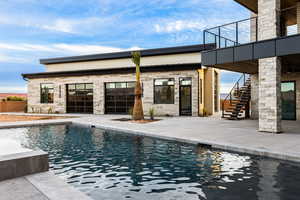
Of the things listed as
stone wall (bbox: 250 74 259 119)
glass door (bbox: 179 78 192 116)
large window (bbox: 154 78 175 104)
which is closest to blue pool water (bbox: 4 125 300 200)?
stone wall (bbox: 250 74 259 119)

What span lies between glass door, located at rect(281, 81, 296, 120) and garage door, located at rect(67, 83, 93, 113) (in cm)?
1755

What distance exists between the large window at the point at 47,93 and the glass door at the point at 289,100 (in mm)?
22554

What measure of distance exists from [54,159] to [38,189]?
10.0 feet

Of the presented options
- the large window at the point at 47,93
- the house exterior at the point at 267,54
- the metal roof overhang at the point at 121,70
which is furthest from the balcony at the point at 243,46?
the large window at the point at 47,93

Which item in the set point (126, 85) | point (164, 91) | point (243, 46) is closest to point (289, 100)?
point (243, 46)

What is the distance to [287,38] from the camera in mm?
9625

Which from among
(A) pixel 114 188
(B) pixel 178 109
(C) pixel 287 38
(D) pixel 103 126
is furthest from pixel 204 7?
(A) pixel 114 188

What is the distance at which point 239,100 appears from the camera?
18047 millimetres

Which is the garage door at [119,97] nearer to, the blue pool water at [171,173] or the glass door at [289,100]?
the glass door at [289,100]

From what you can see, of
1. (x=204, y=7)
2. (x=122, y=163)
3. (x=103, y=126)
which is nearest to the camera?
(x=122, y=163)

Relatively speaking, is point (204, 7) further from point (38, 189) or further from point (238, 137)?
point (38, 189)

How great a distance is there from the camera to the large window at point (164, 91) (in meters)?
20.7

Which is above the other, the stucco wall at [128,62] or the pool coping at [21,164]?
the stucco wall at [128,62]

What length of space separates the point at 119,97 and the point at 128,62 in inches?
174
